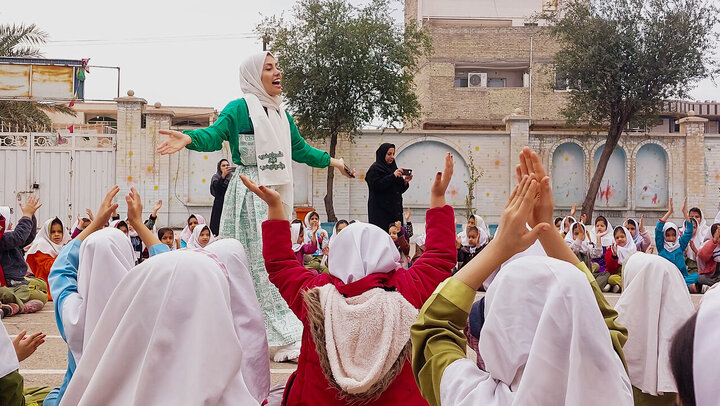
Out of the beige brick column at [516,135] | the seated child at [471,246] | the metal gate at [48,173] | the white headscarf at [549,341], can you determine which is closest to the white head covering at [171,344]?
the white headscarf at [549,341]

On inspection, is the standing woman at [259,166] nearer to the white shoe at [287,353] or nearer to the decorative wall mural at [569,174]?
the white shoe at [287,353]

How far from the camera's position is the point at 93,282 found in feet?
10.1

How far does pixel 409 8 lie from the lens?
32594 millimetres

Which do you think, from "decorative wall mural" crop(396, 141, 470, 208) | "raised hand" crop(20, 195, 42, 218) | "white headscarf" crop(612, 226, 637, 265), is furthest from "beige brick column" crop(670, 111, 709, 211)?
"raised hand" crop(20, 195, 42, 218)

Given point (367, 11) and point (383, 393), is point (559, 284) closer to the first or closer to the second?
point (383, 393)

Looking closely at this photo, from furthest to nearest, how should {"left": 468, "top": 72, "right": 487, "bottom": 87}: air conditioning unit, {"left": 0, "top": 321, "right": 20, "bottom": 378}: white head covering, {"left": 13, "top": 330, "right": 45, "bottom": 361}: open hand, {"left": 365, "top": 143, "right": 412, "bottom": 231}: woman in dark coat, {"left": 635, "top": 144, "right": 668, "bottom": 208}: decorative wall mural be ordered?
{"left": 468, "top": 72, "right": 487, "bottom": 87}: air conditioning unit < {"left": 635, "top": 144, "right": 668, "bottom": 208}: decorative wall mural < {"left": 365, "top": 143, "right": 412, "bottom": 231}: woman in dark coat < {"left": 13, "top": 330, "right": 45, "bottom": 361}: open hand < {"left": 0, "top": 321, "right": 20, "bottom": 378}: white head covering

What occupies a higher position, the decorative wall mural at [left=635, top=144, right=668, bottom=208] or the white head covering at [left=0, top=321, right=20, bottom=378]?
the decorative wall mural at [left=635, top=144, right=668, bottom=208]

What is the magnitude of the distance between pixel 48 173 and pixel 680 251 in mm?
15122

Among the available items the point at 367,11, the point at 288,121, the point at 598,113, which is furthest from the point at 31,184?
the point at 288,121

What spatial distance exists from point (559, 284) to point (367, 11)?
20749mm

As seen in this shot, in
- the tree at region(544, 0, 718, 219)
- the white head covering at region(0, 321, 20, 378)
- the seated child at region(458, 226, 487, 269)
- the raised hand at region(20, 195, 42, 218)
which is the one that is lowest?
the seated child at region(458, 226, 487, 269)

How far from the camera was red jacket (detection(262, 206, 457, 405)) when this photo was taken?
3.06 m

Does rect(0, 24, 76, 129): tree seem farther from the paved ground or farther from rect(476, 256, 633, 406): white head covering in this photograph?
rect(476, 256, 633, 406): white head covering

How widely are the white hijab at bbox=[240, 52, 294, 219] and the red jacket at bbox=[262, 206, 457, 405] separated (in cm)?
175
